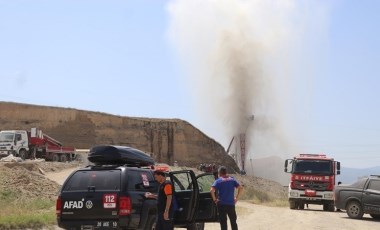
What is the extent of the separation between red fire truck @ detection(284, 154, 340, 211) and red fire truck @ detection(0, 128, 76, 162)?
25844 millimetres

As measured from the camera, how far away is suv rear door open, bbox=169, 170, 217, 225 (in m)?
12.2

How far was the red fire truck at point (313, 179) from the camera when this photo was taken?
27578mm

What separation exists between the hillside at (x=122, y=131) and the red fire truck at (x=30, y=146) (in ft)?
56.1

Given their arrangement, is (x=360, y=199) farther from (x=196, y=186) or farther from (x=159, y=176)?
(x=159, y=176)

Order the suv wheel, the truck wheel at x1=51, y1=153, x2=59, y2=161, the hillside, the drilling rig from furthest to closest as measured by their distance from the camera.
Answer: the drilling rig
the hillside
the truck wheel at x1=51, y1=153, x2=59, y2=161
the suv wheel

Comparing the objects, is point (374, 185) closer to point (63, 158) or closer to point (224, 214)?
point (224, 214)

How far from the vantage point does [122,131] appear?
7550 cm

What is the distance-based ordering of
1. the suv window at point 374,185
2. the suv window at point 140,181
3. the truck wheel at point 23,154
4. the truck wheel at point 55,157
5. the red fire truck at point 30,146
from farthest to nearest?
the truck wheel at point 55,157, the truck wheel at point 23,154, the red fire truck at point 30,146, the suv window at point 374,185, the suv window at point 140,181

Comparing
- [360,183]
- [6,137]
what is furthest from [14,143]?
[360,183]

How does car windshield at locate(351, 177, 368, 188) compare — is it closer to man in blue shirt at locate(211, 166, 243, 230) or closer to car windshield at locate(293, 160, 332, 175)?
car windshield at locate(293, 160, 332, 175)

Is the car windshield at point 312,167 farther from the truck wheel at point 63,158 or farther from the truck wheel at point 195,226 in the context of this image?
the truck wheel at point 63,158

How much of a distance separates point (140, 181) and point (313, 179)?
56.8ft

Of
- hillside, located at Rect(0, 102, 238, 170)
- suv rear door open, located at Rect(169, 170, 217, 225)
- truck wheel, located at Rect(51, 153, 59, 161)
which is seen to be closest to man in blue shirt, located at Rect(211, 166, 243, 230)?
suv rear door open, located at Rect(169, 170, 217, 225)

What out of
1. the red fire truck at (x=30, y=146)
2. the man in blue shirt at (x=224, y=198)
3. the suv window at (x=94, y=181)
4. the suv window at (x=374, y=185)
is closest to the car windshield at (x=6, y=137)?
the red fire truck at (x=30, y=146)
